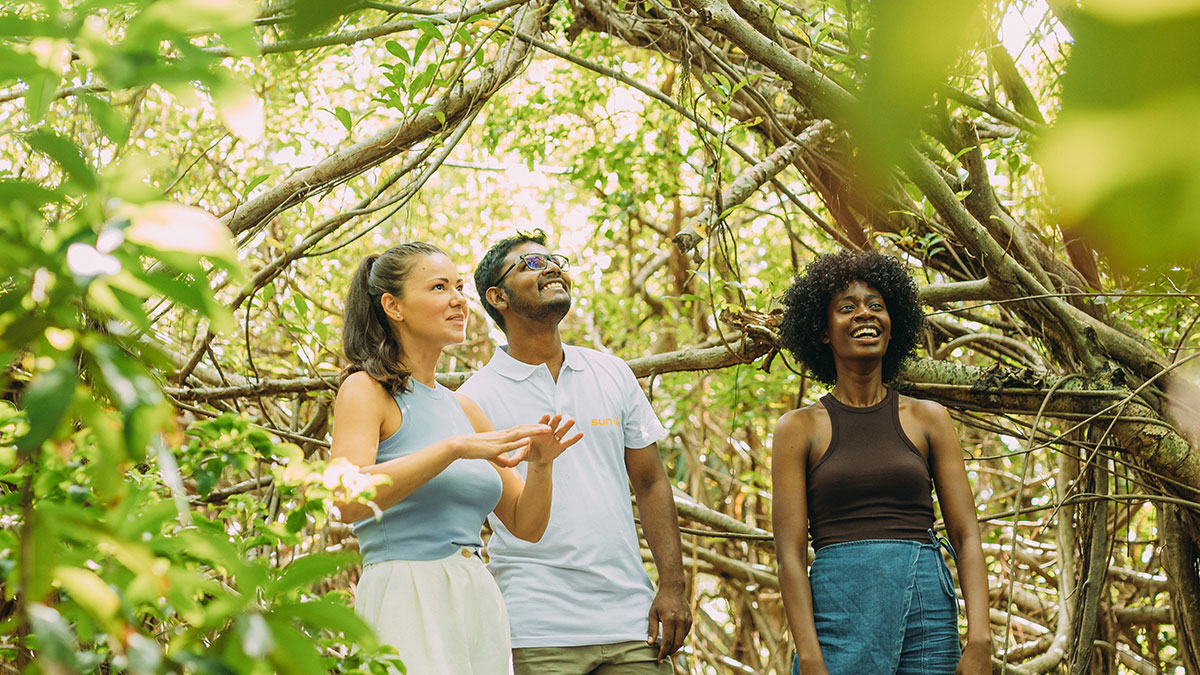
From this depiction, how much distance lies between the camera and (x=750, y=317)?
2.86 metres

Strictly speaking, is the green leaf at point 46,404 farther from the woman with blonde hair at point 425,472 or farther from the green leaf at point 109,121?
the woman with blonde hair at point 425,472

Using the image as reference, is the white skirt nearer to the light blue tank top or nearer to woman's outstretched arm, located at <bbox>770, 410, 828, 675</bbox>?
the light blue tank top

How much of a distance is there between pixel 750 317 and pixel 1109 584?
5.76 feet

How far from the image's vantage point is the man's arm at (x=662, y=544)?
7.73 feet

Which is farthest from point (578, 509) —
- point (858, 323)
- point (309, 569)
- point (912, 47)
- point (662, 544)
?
point (912, 47)

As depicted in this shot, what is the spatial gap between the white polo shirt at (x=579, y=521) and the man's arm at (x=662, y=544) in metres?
0.03

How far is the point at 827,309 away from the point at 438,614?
1.25 meters

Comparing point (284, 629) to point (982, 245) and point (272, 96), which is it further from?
point (272, 96)

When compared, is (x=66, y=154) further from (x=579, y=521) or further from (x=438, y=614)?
(x=579, y=521)

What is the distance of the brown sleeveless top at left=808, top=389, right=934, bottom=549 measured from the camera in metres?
2.24

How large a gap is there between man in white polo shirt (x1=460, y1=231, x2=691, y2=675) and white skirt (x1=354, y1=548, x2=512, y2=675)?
0.28 meters

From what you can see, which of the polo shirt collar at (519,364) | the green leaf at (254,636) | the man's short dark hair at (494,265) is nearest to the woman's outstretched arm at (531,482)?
the polo shirt collar at (519,364)

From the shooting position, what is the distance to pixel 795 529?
228cm

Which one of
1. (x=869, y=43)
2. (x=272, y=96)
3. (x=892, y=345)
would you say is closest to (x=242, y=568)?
(x=869, y=43)
